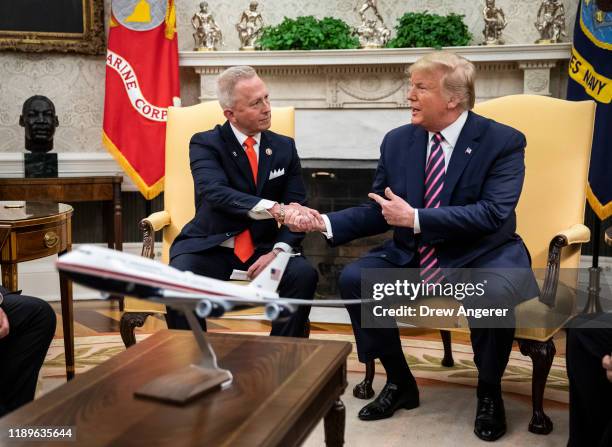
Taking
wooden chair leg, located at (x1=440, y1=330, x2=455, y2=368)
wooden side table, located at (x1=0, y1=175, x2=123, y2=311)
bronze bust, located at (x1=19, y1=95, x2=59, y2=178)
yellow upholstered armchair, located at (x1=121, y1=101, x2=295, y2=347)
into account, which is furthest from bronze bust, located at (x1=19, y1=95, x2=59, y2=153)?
wooden chair leg, located at (x1=440, y1=330, x2=455, y2=368)

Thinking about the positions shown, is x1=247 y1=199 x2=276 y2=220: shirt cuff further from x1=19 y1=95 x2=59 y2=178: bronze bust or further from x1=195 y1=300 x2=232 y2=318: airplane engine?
x1=19 y1=95 x2=59 y2=178: bronze bust

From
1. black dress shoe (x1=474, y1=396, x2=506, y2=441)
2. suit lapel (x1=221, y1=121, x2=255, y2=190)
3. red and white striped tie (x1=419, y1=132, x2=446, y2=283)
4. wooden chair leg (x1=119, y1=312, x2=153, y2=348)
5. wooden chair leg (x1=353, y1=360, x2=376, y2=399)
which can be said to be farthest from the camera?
suit lapel (x1=221, y1=121, x2=255, y2=190)

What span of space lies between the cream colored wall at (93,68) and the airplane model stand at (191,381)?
3.85 m

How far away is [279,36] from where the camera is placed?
195 inches

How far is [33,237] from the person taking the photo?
284 cm

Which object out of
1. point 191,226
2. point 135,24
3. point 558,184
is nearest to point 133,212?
point 135,24

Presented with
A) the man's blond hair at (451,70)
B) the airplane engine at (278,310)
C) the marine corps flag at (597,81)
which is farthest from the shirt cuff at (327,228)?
the marine corps flag at (597,81)

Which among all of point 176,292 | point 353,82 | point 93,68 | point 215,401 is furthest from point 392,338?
point 93,68

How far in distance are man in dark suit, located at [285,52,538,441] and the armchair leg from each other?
3.3 inches

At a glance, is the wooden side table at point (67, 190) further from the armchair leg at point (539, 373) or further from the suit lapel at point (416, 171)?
the armchair leg at point (539, 373)

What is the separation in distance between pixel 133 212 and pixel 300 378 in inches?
153

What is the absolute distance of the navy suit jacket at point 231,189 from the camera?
3176 mm

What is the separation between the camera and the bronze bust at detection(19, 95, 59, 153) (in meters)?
4.60

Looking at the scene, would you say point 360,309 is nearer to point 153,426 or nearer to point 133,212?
point 153,426
